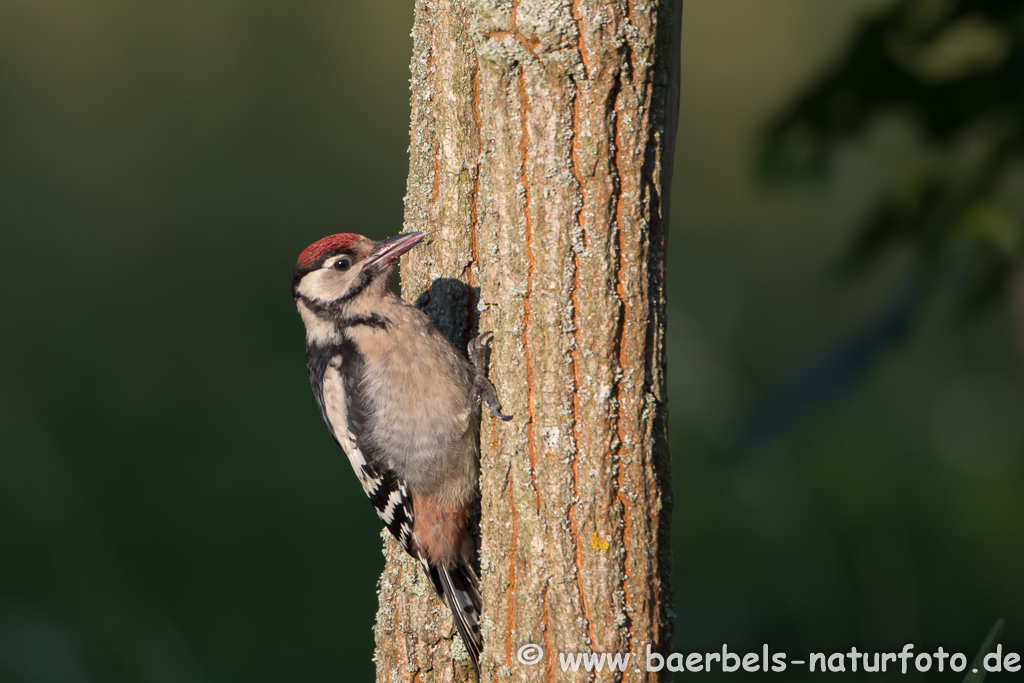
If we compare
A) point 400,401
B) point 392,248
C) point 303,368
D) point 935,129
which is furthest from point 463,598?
point 303,368

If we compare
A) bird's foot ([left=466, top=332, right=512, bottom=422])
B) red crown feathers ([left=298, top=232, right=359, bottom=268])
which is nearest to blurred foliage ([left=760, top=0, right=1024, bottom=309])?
bird's foot ([left=466, top=332, right=512, bottom=422])

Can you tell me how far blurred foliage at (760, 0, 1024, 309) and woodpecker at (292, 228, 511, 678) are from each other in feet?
3.79

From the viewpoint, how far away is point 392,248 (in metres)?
2.63

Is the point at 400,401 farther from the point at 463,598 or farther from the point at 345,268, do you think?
the point at 463,598

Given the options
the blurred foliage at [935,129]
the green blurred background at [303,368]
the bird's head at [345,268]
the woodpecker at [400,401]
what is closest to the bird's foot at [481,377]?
the woodpecker at [400,401]

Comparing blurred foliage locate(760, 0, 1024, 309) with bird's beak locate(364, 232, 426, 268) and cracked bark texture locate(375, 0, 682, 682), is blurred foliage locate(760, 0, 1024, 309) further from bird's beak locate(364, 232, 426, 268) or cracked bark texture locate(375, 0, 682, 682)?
bird's beak locate(364, 232, 426, 268)

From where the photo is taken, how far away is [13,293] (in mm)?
7422

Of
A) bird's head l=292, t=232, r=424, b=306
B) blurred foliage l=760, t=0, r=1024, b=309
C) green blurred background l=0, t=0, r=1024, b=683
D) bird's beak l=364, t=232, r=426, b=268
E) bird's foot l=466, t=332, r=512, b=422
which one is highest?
blurred foliage l=760, t=0, r=1024, b=309

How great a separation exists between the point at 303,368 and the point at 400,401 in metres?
4.51

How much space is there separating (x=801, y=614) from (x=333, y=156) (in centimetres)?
616

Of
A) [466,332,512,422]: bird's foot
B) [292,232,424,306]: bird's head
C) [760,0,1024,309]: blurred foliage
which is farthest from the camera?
[292,232,424,306]: bird's head

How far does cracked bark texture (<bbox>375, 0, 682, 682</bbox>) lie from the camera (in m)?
1.85

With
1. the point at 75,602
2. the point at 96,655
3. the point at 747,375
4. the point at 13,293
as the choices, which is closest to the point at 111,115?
the point at 13,293

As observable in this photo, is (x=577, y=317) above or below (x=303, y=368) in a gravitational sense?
above
